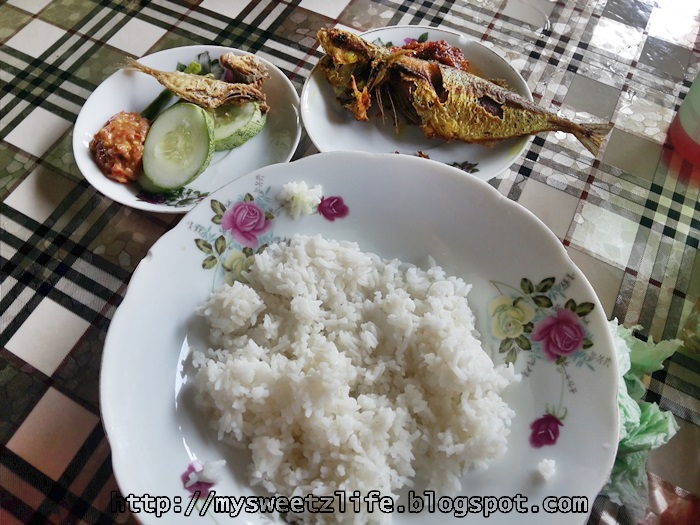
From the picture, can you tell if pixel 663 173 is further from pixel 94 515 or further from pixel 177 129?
pixel 94 515

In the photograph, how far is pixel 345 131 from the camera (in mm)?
1898

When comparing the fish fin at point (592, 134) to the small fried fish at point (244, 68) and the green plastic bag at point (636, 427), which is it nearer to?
the green plastic bag at point (636, 427)

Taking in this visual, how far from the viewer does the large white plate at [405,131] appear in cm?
181

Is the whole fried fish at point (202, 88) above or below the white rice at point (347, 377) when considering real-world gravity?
above

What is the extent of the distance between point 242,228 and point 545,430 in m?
0.94

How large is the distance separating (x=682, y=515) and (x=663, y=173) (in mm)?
1188

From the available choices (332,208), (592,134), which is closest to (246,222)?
(332,208)

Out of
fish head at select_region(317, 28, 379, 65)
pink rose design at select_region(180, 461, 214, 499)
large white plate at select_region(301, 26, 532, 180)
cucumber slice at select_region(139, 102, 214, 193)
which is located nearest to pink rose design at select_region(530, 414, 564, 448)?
pink rose design at select_region(180, 461, 214, 499)

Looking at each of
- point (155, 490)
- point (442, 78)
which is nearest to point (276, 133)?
point (442, 78)

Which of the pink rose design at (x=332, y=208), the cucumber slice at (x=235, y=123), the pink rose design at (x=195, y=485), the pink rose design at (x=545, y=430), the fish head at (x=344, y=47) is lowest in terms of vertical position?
the pink rose design at (x=195, y=485)

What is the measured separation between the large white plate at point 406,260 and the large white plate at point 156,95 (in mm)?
387

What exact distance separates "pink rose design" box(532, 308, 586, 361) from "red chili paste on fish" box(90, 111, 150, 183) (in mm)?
1380

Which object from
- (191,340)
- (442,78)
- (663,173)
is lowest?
(191,340)

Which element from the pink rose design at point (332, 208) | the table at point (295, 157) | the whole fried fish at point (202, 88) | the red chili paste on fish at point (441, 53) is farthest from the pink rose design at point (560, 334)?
the whole fried fish at point (202, 88)
